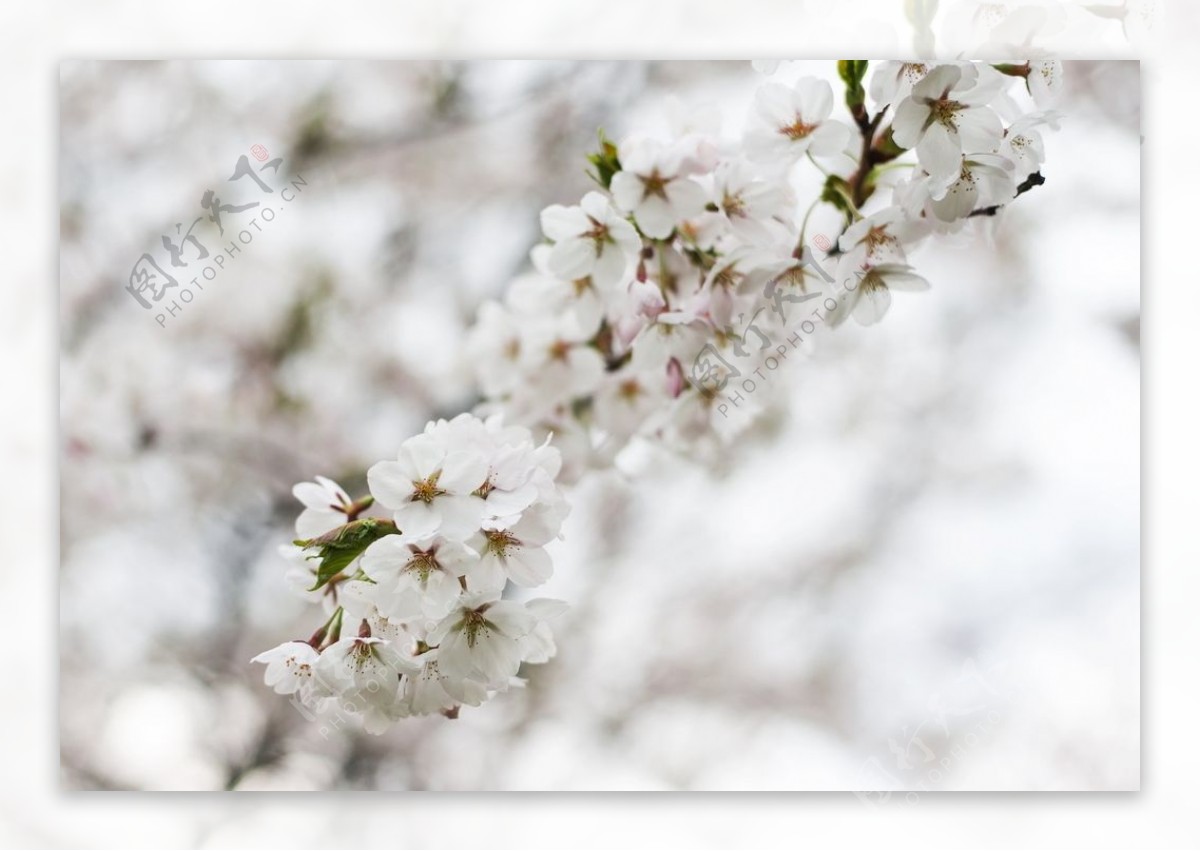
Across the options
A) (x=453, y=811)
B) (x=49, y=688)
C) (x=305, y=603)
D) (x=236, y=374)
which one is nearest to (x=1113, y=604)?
(x=453, y=811)

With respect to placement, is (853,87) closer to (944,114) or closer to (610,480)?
(944,114)

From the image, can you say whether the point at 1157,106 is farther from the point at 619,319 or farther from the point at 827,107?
the point at 619,319

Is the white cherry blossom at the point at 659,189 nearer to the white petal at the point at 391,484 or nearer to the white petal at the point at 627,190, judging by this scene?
the white petal at the point at 627,190

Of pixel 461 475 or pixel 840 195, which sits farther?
pixel 840 195

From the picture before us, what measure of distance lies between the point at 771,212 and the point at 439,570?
0.47 metres

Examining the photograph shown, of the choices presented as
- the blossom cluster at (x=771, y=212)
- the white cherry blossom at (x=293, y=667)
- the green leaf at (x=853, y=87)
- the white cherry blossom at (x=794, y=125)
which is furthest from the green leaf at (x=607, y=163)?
the white cherry blossom at (x=293, y=667)

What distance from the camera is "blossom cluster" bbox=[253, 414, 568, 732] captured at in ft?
3.19

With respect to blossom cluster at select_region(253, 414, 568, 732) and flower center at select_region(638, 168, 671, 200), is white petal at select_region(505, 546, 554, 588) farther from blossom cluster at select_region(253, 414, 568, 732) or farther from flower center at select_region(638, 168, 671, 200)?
flower center at select_region(638, 168, 671, 200)

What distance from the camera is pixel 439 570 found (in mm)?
977

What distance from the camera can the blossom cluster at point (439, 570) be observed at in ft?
3.19

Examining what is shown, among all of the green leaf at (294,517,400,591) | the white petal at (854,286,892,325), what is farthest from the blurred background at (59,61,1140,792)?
the green leaf at (294,517,400,591)

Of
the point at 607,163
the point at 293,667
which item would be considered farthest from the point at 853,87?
the point at 293,667

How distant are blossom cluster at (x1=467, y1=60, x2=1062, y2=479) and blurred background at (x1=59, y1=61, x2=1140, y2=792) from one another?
0.32 meters

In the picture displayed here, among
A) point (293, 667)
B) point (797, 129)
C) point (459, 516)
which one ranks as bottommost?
point (293, 667)
